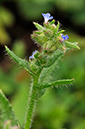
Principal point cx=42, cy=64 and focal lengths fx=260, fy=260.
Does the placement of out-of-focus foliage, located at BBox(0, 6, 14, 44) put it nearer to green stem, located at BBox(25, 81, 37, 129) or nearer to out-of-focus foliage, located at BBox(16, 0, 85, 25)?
out-of-focus foliage, located at BBox(16, 0, 85, 25)

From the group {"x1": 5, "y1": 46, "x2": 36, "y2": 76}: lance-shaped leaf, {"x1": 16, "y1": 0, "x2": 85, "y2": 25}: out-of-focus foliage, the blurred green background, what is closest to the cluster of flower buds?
{"x1": 5, "y1": 46, "x2": 36, "y2": 76}: lance-shaped leaf

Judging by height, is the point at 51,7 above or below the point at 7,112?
above

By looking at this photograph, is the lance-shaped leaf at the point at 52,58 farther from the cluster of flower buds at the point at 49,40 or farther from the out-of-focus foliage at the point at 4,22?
the out-of-focus foliage at the point at 4,22

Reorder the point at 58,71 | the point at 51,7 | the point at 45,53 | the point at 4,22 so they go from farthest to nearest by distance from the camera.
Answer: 1. the point at 51,7
2. the point at 4,22
3. the point at 58,71
4. the point at 45,53

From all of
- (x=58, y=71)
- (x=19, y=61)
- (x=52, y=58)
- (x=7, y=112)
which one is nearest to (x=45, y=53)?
(x=52, y=58)

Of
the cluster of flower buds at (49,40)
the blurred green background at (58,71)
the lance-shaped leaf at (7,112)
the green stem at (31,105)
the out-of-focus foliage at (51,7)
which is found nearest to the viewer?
the cluster of flower buds at (49,40)

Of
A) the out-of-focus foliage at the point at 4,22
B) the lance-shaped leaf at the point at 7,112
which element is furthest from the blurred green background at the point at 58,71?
the lance-shaped leaf at the point at 7,112

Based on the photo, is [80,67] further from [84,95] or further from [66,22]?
[66,22]

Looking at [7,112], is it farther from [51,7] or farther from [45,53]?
[51,7]

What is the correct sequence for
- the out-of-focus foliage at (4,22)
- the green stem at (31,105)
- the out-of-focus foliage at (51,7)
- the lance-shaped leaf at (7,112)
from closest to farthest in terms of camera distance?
1. the green stem at (31,105)
2. the lance-shaped leaf at (7,112)
3. the out-of-focus foliage at (4,22)
4. the out-of-focus foliage at (51,7)
